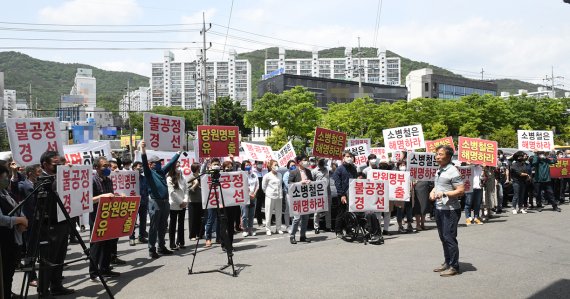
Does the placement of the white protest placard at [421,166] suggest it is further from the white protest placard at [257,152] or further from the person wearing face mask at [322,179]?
the white protest placard at [257,152]

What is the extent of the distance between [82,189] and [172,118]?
3490 millimetres

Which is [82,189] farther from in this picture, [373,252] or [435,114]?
[435,114]

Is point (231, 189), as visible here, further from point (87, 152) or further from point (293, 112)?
point (293, 112)

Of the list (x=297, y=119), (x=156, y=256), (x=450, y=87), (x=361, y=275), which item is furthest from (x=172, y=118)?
(x=450, y=87)

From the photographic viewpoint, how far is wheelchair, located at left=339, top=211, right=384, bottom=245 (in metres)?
11.2

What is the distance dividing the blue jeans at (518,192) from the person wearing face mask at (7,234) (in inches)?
575

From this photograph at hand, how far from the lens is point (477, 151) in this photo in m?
14.4

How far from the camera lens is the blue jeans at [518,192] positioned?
16156 millimetres

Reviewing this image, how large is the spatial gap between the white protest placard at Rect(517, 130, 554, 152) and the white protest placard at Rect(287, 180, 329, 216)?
11086 millimetres

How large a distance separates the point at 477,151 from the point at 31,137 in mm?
11471

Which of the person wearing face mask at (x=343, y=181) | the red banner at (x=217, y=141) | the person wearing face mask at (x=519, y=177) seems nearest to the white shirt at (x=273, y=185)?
the red banner at (x=217, y=141)

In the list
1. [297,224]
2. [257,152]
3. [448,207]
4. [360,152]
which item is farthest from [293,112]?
[448,207]

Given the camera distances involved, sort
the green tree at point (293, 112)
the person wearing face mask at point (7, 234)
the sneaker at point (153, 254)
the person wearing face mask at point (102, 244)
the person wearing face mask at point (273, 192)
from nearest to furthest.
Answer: the person wearing face mask at point (7, 234)
the person wearing face mask at point (102, 244)
the sneaker at point (153, 254)
the person wearing face mask at point (273, 192)
the green tree at point (293, 112)

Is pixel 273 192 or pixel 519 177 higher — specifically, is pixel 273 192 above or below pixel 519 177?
below
